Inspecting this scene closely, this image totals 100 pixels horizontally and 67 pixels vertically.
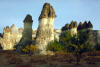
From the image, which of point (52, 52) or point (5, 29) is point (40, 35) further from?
point (5, 29)

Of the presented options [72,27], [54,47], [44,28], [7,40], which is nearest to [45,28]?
[44,28]

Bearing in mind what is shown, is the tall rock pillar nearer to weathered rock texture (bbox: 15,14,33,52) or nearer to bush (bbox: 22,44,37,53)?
weathered rock texture (bbox: 15,14,33,52)

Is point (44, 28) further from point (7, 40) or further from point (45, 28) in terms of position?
point (7, 40)

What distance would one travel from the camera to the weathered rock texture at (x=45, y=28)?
137 feet

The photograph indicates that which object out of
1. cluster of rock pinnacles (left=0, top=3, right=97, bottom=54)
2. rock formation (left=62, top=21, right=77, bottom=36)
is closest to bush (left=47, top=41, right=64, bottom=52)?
cluster of rock pinnacles (left=0, top=3, right=97, bottom=54)

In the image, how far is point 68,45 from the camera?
71.4ft

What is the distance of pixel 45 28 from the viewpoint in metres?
43.0

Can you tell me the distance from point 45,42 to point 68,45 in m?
20.4

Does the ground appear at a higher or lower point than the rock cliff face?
lower

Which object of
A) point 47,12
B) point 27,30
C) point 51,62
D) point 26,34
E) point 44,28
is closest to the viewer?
point 51,62

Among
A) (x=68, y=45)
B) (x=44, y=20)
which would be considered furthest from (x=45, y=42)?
(x=68, y=45)

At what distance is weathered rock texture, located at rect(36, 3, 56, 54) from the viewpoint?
137 ft

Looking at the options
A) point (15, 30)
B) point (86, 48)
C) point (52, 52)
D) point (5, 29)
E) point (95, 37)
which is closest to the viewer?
point (86, 48)

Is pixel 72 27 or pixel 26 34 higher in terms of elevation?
pixel 72 27
